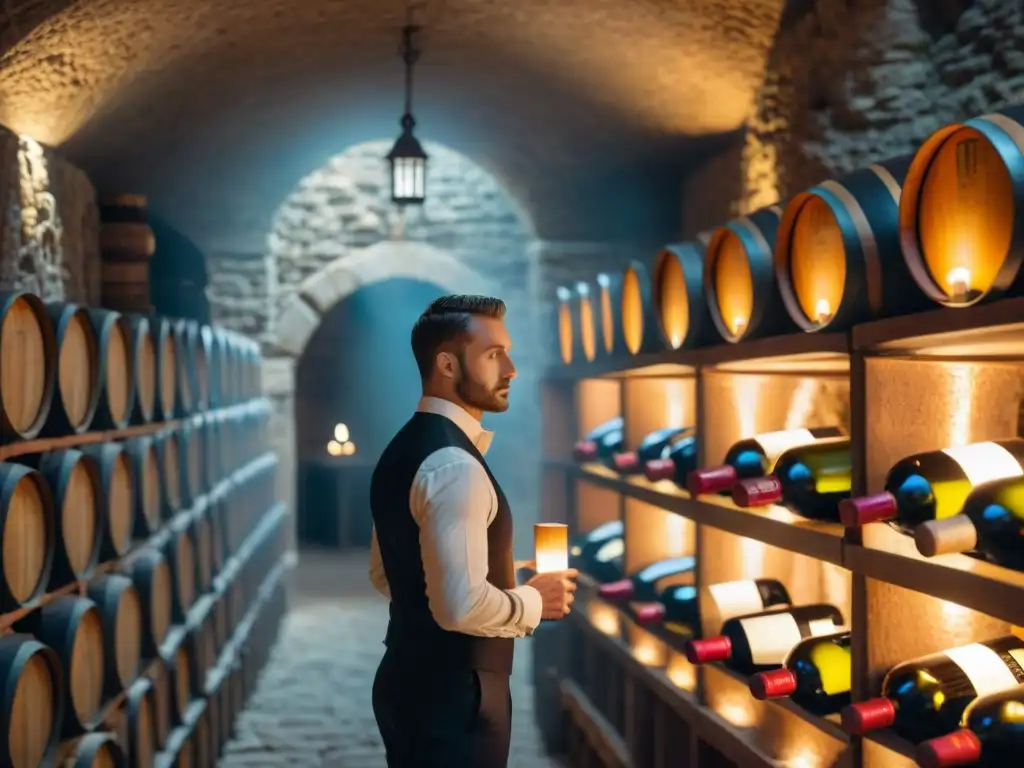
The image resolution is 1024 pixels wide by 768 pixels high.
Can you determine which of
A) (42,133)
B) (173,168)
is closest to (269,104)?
(173,168)

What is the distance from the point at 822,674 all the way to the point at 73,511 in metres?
1.73

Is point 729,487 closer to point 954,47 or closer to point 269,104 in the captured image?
point 954,47

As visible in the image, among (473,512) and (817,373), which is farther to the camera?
(817,373)

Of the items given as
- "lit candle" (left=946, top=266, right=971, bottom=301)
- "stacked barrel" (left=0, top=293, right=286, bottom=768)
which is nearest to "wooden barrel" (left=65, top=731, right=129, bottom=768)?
"stacked barrel" (left=0, top=293, right=286, bottom=768)

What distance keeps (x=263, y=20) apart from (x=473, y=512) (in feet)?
9.53

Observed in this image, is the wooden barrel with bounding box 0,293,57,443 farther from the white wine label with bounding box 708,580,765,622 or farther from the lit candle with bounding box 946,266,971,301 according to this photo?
the lit candle with bounding box 946,266,971,301

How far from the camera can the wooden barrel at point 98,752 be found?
9.18 feet

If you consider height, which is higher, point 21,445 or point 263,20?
point 263,20

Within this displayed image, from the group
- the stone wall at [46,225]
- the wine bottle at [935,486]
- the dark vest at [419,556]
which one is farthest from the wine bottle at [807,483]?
the stone wall at [46,225]

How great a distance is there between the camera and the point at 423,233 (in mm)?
9562

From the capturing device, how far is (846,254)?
2.17 metres

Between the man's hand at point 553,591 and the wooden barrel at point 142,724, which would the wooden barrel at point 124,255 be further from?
the man's hand at point 553,591

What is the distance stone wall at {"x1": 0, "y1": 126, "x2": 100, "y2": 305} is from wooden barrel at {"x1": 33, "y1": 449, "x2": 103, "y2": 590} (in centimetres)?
97

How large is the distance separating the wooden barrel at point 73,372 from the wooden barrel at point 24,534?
0.85ft
